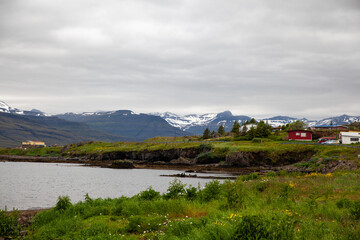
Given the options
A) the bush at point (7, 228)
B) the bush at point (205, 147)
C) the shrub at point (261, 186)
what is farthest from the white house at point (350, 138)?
the bush at point (7, 228)

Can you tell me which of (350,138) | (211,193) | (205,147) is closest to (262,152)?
(205,147)

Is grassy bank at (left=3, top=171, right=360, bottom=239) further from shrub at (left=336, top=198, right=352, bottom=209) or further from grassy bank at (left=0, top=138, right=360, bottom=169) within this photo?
grassy bank at (left=0, top=138, right=360, bottom=169)

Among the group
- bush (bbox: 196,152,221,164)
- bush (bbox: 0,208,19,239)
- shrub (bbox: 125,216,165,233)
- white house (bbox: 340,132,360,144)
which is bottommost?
bush (bbox: 196,152,221,164)

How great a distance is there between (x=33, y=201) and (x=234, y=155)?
200 ft

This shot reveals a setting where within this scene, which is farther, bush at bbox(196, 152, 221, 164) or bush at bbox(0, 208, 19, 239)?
bush at bbox(196, 152, 221, 164)

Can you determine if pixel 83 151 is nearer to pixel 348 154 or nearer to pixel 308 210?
pixel 348 154

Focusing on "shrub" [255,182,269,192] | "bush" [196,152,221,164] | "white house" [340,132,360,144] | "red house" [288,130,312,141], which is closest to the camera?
"shrub" [255,182,269,192]

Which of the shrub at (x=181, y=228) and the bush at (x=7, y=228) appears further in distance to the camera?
the bush at (x=7, y=228)

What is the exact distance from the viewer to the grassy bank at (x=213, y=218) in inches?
365

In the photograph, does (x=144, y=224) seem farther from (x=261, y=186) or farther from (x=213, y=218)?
(x=261, y=186)

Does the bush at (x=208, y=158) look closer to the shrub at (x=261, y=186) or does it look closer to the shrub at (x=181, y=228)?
the shrub at (x=261, y=186)

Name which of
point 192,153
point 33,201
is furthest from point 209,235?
point 192,153

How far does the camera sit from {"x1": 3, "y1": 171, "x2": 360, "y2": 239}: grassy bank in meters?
9.28

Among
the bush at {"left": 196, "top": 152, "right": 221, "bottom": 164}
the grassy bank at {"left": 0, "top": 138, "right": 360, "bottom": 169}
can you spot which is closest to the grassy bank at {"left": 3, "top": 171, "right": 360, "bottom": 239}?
the grassy bank at {"left": 0, "top": 138, "right": 360, "bottom": 169}
